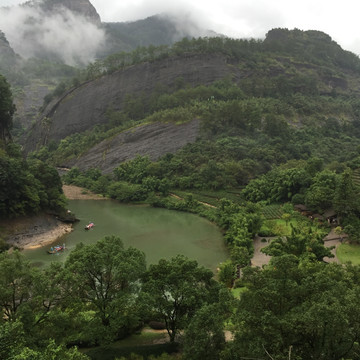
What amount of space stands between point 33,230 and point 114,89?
48.9m

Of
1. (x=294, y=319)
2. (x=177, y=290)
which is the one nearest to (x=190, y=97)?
(x=177, y=290)

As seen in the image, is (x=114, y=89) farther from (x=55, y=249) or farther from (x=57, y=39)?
(x=57, y=39)

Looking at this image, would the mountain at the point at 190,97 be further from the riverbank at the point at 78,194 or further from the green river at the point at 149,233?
the green river at the point at 149,233

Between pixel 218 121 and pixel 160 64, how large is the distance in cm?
2570

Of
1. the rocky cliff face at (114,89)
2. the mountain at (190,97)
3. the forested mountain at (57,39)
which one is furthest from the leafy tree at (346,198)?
the forested mountain at (57,39)

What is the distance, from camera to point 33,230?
28562mm

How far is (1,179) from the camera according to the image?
27.0m

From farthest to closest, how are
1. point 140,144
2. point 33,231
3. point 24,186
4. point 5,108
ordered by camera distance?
point 140,144 < point 5,108 < point 24,186 < point 33,231

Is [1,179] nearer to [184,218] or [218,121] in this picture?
[184,218]

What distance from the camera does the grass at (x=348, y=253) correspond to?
867 inches

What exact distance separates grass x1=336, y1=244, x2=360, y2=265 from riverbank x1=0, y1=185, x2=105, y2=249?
21.6m

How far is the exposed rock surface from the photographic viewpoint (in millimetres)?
53375

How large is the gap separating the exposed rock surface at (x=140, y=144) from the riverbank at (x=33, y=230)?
2335 cm

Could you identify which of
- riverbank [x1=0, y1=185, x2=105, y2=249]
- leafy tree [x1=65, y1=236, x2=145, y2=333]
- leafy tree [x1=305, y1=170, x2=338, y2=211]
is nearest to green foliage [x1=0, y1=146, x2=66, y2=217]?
riverbank [x1=0, y1=185, x2=105, y2=249]
